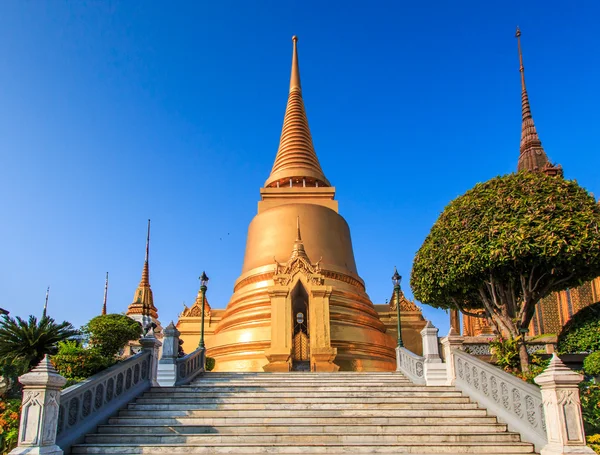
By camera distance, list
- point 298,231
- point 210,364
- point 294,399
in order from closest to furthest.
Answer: point 294,399
point 210,364
point 298,231

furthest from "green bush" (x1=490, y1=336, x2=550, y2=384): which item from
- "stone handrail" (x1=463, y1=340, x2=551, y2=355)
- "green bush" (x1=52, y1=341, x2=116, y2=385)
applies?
"green bush" (x1=52, y1=341, x2=116, y2=385)

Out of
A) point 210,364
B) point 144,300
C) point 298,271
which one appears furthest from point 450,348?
point 144,300

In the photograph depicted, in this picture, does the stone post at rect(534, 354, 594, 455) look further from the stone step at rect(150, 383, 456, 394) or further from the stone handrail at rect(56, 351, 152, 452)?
the stone handrail at rect(56, 351, 152, 452)

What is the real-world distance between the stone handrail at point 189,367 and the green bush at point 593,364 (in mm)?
11187

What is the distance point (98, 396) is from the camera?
1125cm

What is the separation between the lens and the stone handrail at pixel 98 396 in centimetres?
993

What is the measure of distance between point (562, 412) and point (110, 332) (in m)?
23.1

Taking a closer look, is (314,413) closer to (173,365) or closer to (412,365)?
(173,365)

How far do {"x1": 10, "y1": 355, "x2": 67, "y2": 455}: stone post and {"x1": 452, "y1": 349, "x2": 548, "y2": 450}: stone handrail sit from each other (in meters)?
8.19

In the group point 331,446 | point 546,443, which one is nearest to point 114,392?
point 331,446

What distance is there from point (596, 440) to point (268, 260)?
62.0 ft

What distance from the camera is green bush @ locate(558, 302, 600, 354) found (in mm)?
17094

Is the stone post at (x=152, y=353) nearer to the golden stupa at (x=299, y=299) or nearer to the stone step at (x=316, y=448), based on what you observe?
the stone step at (x=316, y=448)

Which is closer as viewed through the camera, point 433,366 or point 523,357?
point 523,357
